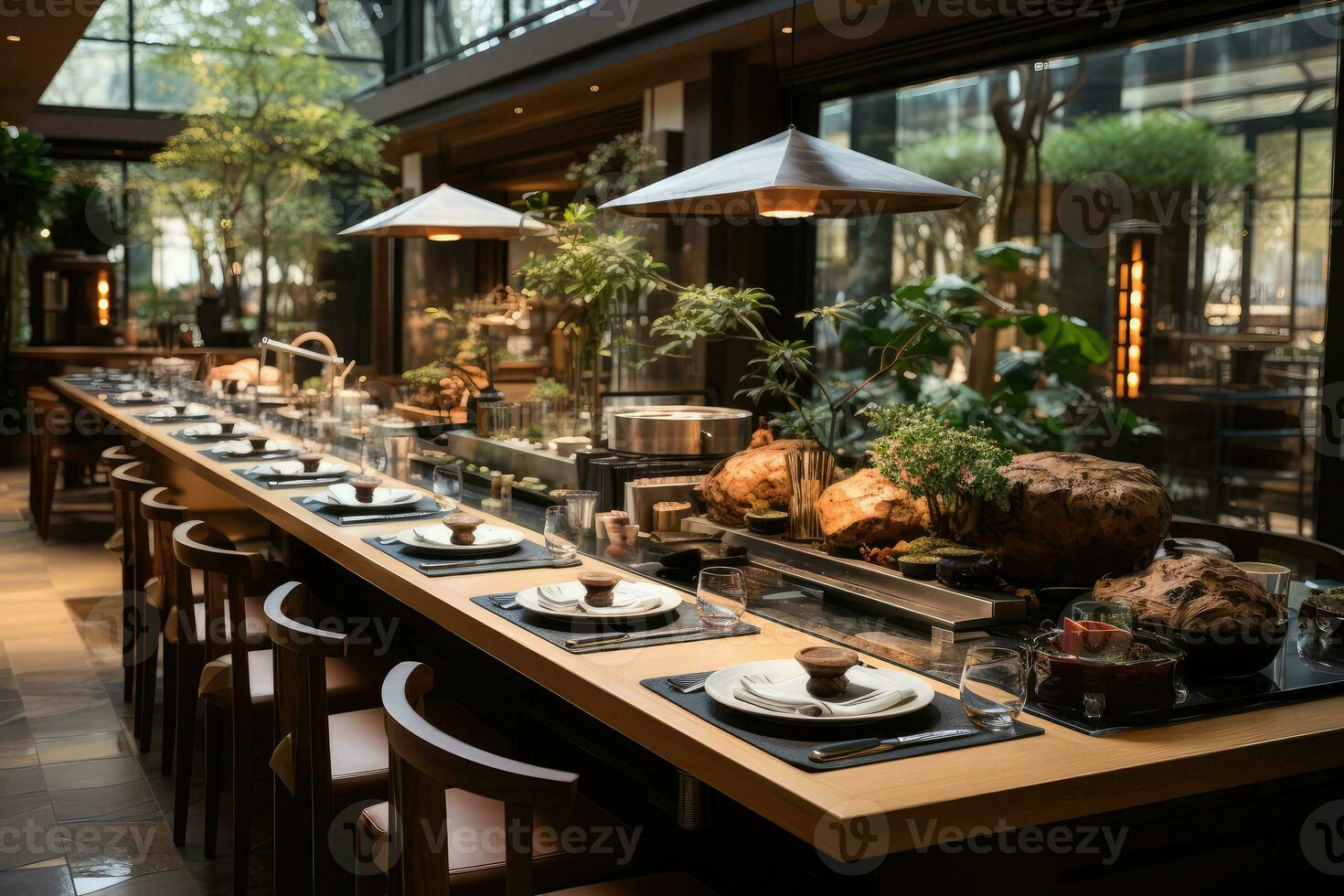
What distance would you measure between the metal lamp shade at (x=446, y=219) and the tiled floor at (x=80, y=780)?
2.17 m

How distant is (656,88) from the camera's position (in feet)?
27.2

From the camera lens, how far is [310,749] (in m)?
2.36

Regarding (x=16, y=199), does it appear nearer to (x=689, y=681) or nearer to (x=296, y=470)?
(x=296, y=470)

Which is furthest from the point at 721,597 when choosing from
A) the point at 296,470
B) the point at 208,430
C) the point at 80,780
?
the point at 208,430

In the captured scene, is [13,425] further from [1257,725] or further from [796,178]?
[1257,725]

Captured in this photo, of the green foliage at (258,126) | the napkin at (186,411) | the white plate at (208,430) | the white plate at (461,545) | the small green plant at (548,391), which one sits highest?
the green foliage at (258,126)

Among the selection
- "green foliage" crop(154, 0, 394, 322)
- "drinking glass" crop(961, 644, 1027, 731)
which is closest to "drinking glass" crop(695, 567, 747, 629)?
"drinking glass" crop(961, 644, 1027, 731)

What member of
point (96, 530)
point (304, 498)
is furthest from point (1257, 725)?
point (96, 530)

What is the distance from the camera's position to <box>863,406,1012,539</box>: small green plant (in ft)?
7.46

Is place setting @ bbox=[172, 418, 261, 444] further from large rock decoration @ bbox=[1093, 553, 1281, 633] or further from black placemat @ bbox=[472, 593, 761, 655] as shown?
large rock decoration @ bbox=[1093, 553, 1281, 633]

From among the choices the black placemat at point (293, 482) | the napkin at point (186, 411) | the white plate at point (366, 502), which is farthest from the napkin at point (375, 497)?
the napkin at point (186, 411)

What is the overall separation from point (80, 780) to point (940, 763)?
10.7 feet

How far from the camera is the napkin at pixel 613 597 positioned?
2.25 meters

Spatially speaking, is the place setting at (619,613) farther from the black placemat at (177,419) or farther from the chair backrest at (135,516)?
the black placemat at (177,419)
